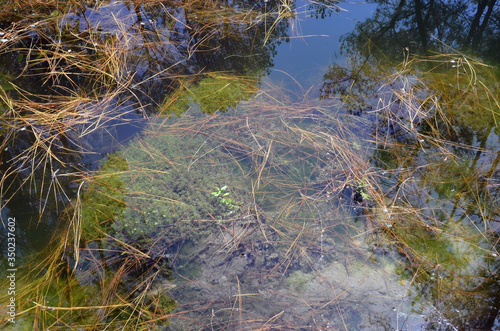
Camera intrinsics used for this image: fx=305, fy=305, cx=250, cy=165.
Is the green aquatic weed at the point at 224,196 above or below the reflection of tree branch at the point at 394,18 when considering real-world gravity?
below

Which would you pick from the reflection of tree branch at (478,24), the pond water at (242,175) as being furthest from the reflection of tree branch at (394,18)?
the reflection of tree branch at (478,24)

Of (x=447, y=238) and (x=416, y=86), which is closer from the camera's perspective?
(x=447, y=238)

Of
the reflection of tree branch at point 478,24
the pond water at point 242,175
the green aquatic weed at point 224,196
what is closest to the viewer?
the pond water at point 242,175

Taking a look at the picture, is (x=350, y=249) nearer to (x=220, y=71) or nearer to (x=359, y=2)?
(x=220, y=71)

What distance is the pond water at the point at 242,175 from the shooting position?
1.98 meters

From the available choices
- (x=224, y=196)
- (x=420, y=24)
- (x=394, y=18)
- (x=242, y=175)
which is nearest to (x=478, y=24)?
(x=420, y=24)

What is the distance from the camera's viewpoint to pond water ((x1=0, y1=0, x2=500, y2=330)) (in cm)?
198

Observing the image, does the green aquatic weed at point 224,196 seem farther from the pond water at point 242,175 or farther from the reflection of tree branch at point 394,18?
the reflection of tree branch at point 394,18

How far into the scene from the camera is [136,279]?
2.04 meters

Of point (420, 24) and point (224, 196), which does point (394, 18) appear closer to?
point (420, 24)

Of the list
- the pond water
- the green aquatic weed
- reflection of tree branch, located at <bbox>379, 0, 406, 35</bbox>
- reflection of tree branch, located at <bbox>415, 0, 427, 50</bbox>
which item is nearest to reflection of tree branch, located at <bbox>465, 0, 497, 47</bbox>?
the pond water

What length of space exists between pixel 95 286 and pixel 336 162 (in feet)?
6.72

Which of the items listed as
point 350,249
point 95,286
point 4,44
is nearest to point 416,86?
point 350,249

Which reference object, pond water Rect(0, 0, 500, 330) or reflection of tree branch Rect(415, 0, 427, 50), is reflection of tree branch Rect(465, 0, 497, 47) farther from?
reflection of tree branch Rect(415, 0, 427, 50)
